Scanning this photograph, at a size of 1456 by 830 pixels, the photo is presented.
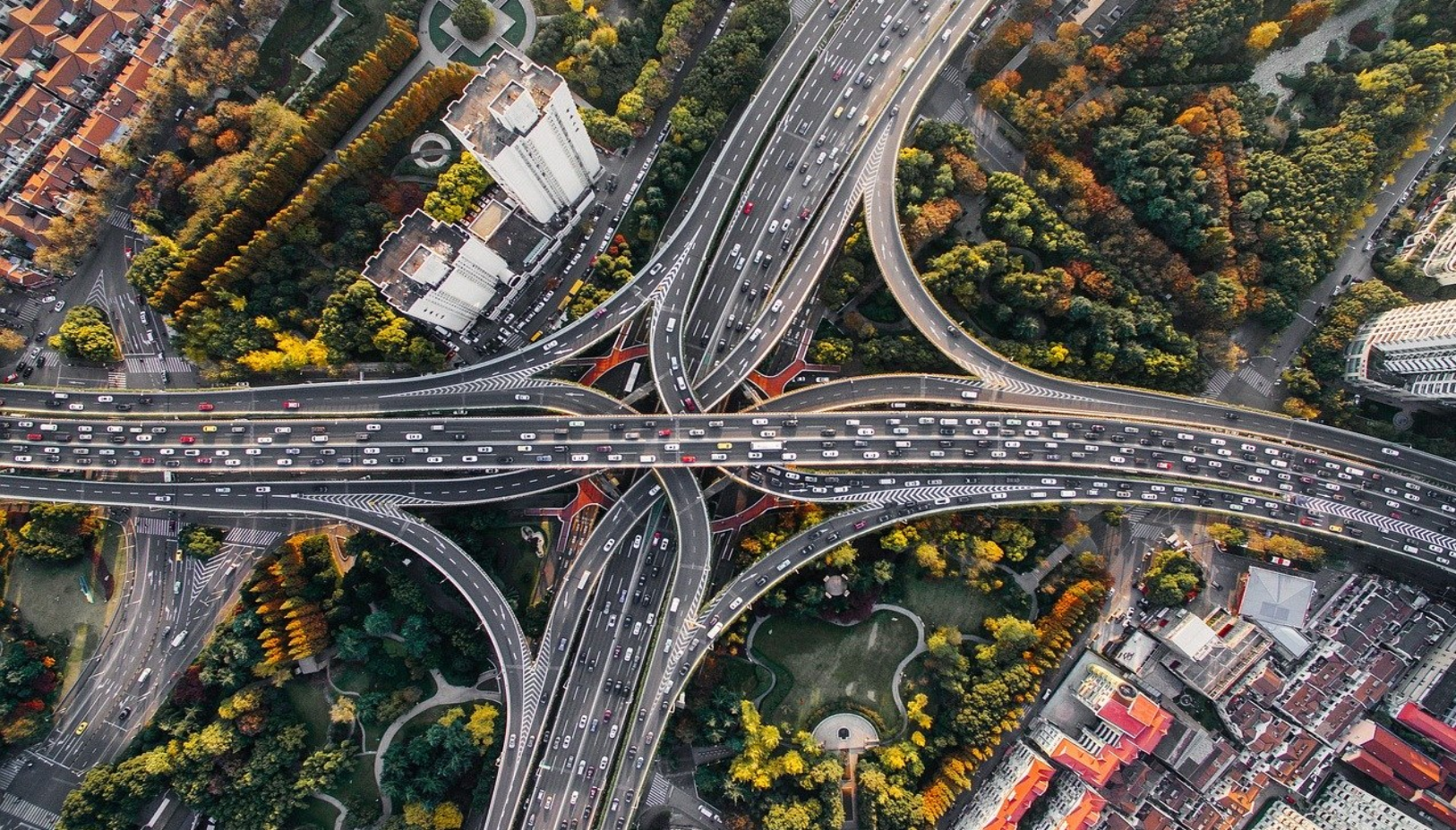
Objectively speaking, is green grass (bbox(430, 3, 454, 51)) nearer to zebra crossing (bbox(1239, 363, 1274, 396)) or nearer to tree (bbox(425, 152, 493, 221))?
tree (bbox(425, 152, 493, 221))

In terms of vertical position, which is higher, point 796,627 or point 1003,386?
point 1003,386

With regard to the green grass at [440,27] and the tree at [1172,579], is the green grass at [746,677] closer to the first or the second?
the tree at [1172,579]

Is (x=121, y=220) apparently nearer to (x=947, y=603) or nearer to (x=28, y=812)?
(x=28, y=812)

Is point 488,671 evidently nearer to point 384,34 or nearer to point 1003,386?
point 1003,386

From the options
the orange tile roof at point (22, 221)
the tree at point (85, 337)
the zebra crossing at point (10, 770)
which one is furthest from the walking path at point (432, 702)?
the orange tile roof at point (22, 221)

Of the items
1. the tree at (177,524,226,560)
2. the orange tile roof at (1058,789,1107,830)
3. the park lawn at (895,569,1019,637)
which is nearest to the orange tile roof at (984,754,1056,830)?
the orange tile roof at (1058,789,1107,830)

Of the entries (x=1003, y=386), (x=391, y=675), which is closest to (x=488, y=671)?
(x=391, y=675)
